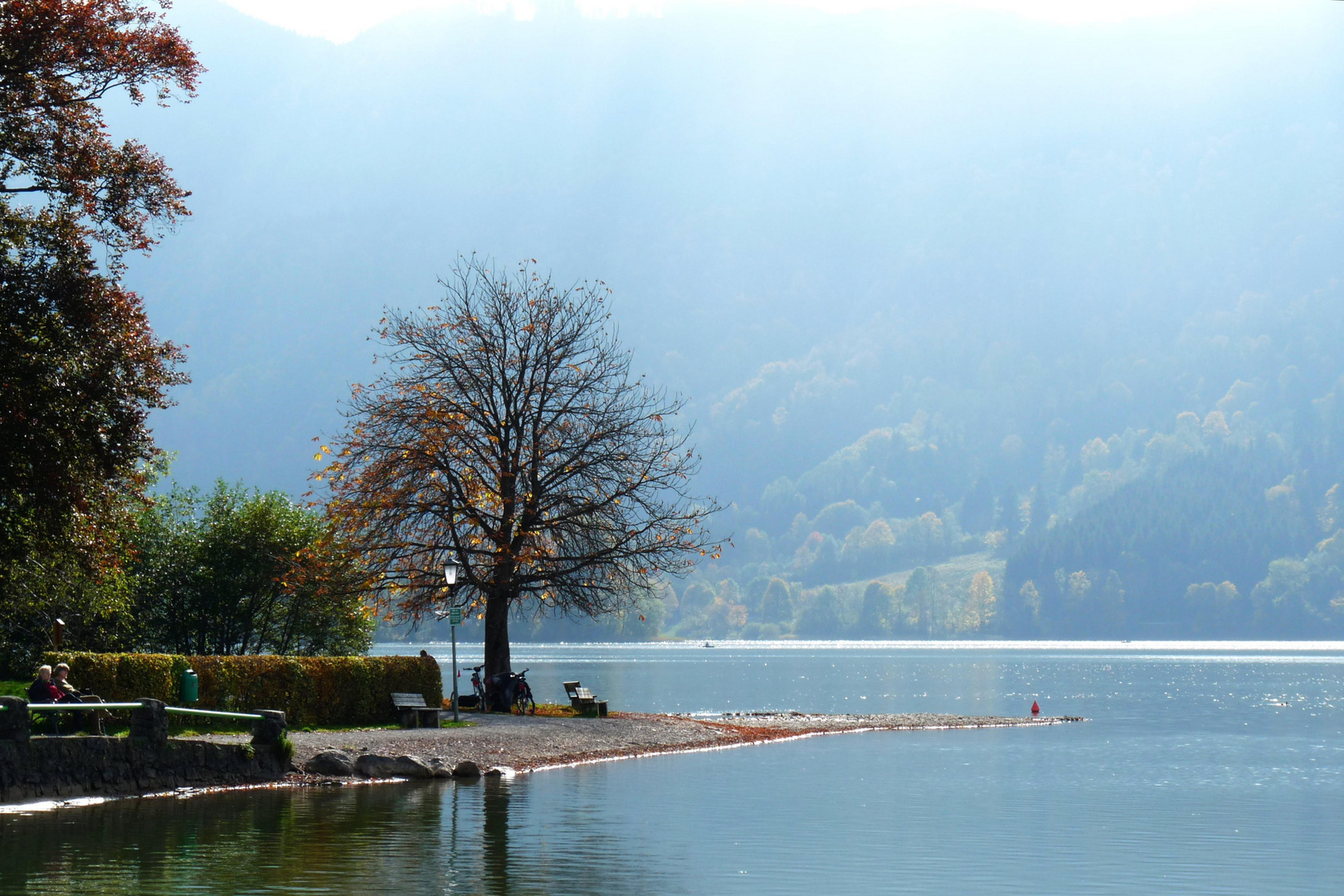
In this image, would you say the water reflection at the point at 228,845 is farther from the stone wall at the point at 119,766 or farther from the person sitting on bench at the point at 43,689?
the person sitting on bench at the point at 43,689

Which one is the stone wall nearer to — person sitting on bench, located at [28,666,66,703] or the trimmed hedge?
person sitting on bench, located at [28,666,66,703]

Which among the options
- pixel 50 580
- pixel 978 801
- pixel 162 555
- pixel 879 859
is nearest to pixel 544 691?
pixel 162 555

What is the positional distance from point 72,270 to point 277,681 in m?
12.5

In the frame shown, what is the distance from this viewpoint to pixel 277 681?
1412 inches

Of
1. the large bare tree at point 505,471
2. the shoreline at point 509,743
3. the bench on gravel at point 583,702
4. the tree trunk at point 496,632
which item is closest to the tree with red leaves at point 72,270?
the shoreline at point 509,743

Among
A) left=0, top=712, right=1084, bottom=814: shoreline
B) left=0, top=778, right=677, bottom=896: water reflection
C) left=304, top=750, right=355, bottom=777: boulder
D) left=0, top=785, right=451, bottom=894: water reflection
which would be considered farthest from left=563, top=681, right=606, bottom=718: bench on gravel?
left=0, top=785, right=451, bottom=894: water reflection

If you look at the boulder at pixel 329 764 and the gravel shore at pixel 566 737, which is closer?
the boulder at pixel 329 764

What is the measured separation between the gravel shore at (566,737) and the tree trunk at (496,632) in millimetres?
3006

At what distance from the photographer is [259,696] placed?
35.2 metres

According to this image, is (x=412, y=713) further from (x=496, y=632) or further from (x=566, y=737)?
(x=496, y=632)

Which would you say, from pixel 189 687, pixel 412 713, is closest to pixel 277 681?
pixel 189 687

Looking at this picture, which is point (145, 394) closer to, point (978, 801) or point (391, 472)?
point (391, 472)

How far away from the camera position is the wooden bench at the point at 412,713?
38.2 meters

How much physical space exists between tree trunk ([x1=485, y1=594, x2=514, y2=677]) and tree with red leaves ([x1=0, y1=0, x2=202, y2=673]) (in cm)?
1658
